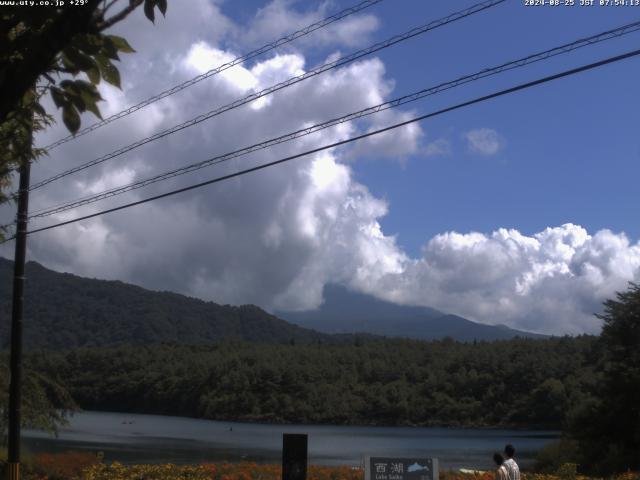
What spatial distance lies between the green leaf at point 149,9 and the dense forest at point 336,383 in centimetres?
8026

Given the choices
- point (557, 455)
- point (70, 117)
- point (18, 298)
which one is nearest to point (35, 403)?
point (18, 298)

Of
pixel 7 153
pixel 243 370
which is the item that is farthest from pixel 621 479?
pixel 243 370

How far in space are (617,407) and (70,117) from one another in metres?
28.2

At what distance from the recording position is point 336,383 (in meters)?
104

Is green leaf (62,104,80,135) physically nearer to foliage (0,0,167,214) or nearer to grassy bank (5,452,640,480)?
foliage (0,0,167,214)

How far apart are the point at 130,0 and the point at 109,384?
324 ft

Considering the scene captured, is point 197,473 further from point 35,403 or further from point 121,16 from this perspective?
point 121,16

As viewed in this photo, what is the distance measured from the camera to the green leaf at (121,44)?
11.6ft

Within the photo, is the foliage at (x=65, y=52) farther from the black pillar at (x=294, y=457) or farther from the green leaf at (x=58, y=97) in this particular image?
the black pillar at (x=294, y=457)

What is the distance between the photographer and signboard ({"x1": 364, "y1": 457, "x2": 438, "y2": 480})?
40.3ft

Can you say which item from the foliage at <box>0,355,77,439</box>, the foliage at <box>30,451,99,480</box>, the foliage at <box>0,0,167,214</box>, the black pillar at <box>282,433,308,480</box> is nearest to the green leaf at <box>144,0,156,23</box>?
the foliage at <box>0,0,167,214</box>

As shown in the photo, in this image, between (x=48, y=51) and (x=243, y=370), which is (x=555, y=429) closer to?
(x=243, y=370)

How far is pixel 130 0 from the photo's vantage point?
12.2ft

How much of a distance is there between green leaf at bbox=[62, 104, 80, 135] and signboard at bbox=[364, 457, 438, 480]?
958 cm
